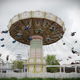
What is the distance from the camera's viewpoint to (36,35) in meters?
32.4

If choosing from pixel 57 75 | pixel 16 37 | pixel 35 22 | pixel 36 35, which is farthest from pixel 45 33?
pixel 57 75

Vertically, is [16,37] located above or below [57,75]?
above

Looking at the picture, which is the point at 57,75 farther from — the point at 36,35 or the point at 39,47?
the point at 36,35

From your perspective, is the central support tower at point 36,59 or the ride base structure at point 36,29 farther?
the central support tower at point 36,59

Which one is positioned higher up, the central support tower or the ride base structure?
the ride base structure

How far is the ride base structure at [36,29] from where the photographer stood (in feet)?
93.9

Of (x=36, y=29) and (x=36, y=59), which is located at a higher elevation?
(x=36, y=29)

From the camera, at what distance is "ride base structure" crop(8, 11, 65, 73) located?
28.6 m

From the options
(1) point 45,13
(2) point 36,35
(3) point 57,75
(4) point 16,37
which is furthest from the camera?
(4) point 16,37

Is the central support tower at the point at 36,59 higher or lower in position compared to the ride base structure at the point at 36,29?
lower

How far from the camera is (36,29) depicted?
1216 inches

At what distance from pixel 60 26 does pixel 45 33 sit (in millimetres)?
3189

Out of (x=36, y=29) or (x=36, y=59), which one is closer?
(x=36, y=59)

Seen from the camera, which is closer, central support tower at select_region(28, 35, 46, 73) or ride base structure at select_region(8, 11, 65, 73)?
ride base structure at select_region(8, 11, 65, 73)
